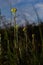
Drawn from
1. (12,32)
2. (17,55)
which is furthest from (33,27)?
(17,55)

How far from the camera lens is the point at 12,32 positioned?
11.3ft

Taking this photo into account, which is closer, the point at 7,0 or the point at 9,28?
the point at 7,0

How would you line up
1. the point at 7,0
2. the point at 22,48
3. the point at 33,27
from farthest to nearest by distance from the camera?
the point at 33,27
the point at 22,48
the point at 7,0

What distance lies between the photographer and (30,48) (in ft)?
10.6

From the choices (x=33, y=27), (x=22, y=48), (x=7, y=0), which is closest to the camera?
(x=7, y=0)

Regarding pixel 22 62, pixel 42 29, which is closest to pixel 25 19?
pixel 42 29

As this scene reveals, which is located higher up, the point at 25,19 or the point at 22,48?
the point at 25,19

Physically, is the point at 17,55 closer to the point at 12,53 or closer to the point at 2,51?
the point at 12,53

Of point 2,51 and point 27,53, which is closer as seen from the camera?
point 27,53

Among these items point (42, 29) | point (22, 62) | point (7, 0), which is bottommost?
point (22, 62)

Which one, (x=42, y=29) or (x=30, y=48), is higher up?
(x=42, y=29)

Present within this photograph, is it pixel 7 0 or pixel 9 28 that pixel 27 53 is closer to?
pixel 9 28

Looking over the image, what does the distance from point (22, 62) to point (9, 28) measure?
446mm

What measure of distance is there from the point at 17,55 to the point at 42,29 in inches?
16.3
